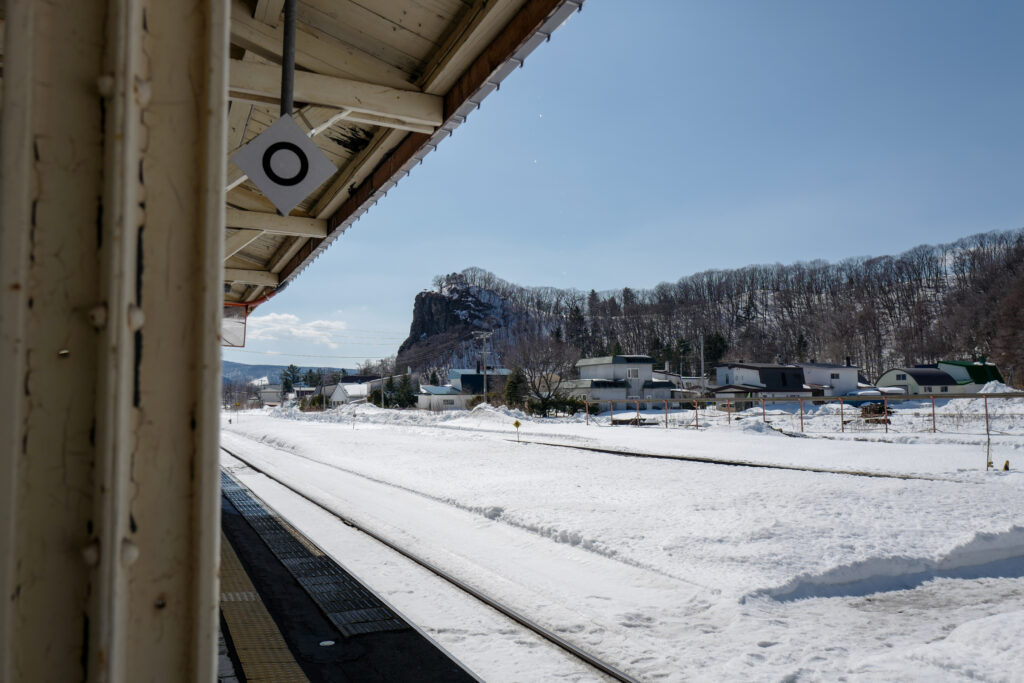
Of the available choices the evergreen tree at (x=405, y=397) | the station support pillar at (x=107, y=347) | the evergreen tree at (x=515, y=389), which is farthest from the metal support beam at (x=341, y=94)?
the evergreen tree at (x=405, y=397)

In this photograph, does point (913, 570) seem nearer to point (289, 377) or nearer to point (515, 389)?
point (515, 389)

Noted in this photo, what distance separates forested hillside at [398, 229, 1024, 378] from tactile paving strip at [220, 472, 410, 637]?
82625mm

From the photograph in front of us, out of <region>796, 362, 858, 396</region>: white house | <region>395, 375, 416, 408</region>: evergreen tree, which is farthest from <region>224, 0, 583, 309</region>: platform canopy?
<region>796, 362, 858, 396</region>: white house

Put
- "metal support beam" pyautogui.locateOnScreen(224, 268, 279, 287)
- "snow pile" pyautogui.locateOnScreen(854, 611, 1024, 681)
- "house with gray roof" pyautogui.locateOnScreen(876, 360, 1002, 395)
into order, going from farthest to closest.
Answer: "house with gray roof" pyautogui.locateOnScreen(876, 360, 1002, 395) < "metal support beam" pyautogui.locateOnScreen(224, 268, 279, 287) < "snow pile" pyautogui.locateOnScreen(854, 611, 1024, 681)

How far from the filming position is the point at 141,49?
133cm

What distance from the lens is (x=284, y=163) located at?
3590 millimetres

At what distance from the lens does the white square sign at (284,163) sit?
3467mm

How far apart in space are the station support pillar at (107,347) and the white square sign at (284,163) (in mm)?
2171

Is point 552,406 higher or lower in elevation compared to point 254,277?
lower

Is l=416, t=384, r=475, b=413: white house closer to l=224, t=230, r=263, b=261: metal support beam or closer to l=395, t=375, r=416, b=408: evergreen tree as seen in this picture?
l=395, t=375, r=416, b=408: evergreen tree

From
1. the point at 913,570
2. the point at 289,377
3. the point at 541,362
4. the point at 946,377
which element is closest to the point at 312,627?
the point at 913,570

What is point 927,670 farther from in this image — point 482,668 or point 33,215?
point 33,215

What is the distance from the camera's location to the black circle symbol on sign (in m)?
3.52

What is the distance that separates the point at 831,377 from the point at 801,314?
6597cm
